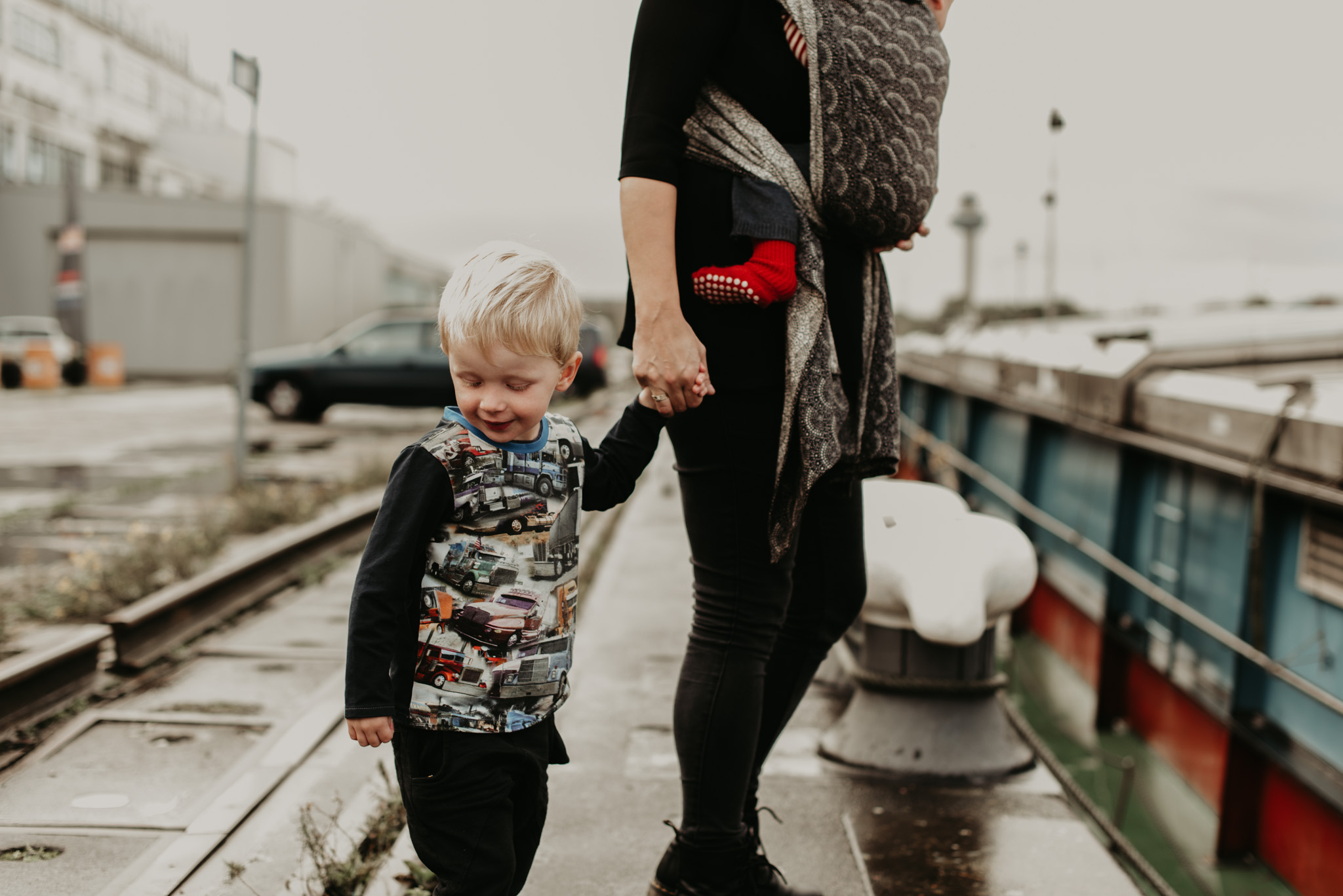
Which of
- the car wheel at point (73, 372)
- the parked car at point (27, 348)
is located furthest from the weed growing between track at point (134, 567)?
the car wheel at point (73, 372)

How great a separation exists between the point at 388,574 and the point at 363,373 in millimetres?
16431

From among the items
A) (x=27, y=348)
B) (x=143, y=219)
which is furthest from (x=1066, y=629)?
(x=143, y=219)

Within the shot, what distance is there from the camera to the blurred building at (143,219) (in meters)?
34.4

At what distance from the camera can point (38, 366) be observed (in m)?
25.0

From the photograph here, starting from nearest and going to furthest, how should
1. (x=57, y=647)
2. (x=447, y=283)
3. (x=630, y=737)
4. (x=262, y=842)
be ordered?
(x=447, y=283)
(x=262, y=842)
(x=630, y=737)
(x=57, y=647)

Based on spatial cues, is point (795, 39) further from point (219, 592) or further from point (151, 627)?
point (219, 592)

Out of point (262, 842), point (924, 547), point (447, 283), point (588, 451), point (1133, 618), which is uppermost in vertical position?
point (447, 283)

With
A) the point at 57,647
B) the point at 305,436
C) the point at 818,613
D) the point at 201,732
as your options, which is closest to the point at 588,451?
the point at 818,613

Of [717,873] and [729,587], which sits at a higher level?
[729,587]

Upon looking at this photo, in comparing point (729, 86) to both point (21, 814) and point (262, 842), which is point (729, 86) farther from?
point (21, 814)

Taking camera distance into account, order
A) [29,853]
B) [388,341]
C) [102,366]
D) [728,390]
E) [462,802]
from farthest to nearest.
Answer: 1. [102,366]
2. [388,341]
3. [29,853]
4. [728,390]
5. [462,802]

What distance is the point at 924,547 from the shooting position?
304 centimetres

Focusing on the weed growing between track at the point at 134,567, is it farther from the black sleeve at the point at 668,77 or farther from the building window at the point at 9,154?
the building window at the point at 9,154

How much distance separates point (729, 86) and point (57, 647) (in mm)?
3130
